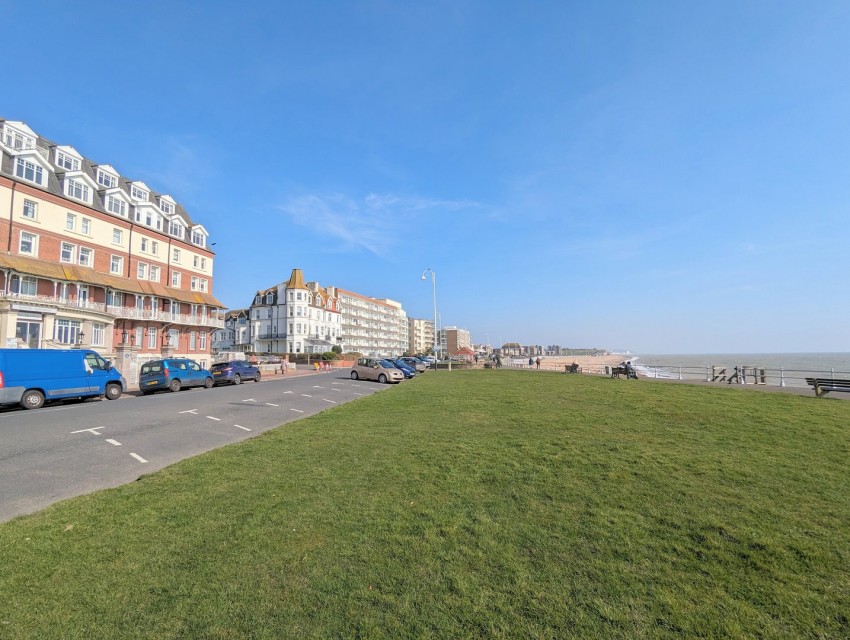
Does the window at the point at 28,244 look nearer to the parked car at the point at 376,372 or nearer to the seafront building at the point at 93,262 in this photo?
the seafront building at the point at 93,262

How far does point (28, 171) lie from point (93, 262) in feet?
24.6

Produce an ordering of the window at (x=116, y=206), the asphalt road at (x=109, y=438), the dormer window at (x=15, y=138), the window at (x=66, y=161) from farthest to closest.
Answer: the window at (x=116, y=206), the window at (x=66, y=161), the dormer window at (x=15, y=138), the asphalt road at (x=109, y=438)

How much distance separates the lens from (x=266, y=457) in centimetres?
730

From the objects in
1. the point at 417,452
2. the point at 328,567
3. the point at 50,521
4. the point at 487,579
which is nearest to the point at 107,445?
the point at 50,521

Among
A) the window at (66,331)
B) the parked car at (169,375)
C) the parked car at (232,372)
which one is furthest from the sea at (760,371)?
the window at (66,331)

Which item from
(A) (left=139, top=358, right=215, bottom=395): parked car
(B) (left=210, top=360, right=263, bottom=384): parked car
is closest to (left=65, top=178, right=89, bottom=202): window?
(B) (left=210, top=360, right=263, bottom=384): parked car

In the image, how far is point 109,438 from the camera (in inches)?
379

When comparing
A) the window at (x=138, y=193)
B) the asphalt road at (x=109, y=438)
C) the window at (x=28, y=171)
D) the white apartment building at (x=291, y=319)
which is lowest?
the asphalt road at (x=109, y=438)

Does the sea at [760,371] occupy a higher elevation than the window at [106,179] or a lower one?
lower

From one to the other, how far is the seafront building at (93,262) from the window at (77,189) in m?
0.08

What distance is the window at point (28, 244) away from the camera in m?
29.3

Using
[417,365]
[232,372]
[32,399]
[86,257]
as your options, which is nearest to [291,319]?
[417,365]

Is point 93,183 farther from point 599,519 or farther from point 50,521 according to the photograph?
point 599,519

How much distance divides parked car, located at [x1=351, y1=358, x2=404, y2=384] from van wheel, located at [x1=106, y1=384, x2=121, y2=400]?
1471 cm
